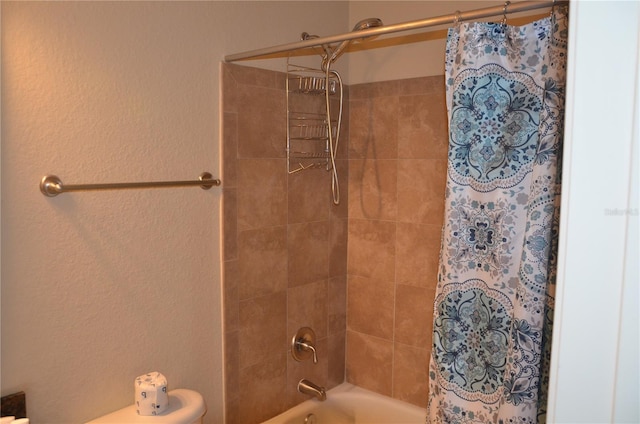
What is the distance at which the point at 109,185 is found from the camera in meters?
1.64

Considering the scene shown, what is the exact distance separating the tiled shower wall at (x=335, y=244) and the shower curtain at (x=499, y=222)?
757 mm

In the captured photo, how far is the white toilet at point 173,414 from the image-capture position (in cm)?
164

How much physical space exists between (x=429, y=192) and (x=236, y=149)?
35.1 inches

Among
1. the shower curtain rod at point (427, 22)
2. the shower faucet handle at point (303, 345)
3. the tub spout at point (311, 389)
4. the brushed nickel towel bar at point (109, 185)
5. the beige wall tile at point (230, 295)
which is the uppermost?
the shower curtain rod at point (427, 22)

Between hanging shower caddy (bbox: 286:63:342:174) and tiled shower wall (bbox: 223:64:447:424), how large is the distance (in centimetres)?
5

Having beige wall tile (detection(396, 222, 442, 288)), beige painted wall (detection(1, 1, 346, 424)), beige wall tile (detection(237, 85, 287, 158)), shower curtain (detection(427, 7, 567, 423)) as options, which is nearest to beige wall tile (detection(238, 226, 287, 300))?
beige painted wall (detection(1, 1, 346, 424))

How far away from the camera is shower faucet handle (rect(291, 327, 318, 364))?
237 cm

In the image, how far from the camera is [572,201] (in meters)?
0.55

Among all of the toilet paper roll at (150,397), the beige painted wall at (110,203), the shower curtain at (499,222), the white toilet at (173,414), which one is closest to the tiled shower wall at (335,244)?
the beige painted wall at (110,203)

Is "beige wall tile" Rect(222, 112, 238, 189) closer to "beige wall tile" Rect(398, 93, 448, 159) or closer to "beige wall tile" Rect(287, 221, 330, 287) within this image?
"beige wall tile" Rect(287, 221, 330, 287)

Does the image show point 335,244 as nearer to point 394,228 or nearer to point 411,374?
point 394,228

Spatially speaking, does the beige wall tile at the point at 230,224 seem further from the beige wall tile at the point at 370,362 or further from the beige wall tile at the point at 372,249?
the beige wall tile at the point at 370,362

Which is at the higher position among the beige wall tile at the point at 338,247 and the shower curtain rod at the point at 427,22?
the shower curtain rod at the point at 427,22

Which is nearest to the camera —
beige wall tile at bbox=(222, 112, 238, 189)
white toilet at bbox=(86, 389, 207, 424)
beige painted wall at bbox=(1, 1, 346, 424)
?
beige painted wall at bbox=(1, 1, 346, 424)
